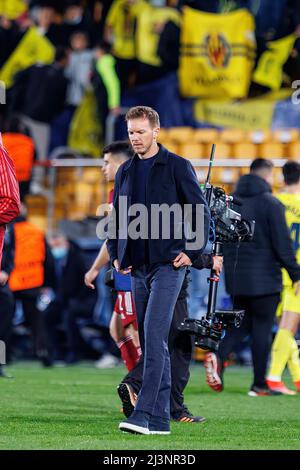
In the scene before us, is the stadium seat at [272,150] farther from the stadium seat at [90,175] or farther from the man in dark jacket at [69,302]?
the man in dark jacket at [69,302]

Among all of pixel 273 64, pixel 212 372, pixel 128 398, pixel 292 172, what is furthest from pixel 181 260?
Answer: pixel 273 64

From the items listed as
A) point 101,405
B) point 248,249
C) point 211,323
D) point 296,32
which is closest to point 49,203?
point 296,32

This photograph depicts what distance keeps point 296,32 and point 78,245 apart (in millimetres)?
4435

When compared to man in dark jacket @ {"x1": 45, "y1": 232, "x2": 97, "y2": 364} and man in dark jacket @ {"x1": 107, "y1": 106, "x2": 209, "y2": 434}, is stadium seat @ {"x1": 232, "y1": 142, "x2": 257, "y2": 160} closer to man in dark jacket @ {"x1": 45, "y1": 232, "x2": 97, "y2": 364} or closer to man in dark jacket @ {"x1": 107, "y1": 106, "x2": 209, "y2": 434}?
man in dark jacket @ {"x1": 45, "y1": 232, "x2": 97, "y2": 364}

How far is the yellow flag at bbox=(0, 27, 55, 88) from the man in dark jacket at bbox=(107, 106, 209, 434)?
41.8ft

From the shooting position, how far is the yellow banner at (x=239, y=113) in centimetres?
1830

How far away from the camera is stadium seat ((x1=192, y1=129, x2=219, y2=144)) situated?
60.3 ft

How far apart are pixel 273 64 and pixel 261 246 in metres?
7.45

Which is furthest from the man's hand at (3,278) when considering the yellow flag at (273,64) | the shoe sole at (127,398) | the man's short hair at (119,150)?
the yellow flag at (273,64)

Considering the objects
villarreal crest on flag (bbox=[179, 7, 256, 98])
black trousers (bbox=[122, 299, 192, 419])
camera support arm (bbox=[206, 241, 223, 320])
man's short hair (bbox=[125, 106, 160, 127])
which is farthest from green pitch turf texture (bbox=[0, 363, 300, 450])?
villarreal crest on flag (bbox=[179, 7, 256, 98])

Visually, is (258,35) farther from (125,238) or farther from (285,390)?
(125,238)

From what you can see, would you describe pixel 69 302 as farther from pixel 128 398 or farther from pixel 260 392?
pixel 128 398

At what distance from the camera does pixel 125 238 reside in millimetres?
7883

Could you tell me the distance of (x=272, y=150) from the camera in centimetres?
1777
